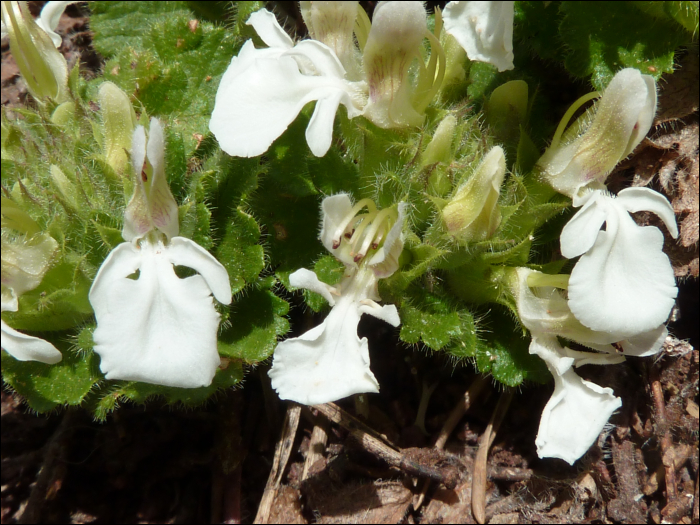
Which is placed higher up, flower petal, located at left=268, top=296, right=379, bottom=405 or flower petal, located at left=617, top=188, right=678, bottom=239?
flower petal, located at left=617, top=188, right=678, bottom=239

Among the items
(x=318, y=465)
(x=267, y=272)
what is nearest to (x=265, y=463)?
(x=318, y=465)

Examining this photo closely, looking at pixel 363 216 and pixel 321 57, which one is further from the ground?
pixel 321 57

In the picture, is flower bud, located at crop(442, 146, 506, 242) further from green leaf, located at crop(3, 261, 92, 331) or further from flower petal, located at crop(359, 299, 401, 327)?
green leaf, located at crop(3, 261, 92, 331)

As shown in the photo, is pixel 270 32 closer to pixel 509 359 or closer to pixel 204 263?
pixel 204 263

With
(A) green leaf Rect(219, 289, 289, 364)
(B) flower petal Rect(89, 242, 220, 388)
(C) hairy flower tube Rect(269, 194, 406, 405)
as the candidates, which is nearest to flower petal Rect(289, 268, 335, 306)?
(C) hairy flower tube Rect(269, 194, 406, 405)

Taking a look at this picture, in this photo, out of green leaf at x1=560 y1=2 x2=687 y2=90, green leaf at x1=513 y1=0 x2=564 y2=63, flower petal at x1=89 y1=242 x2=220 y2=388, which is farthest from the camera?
green leaf at x1=513 y1=0 x2=564 y2=63

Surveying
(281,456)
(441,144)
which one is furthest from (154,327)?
(281,456)

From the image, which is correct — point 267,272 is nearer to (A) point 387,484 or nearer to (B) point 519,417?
(A) point 387,484

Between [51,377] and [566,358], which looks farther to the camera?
[51,377]
